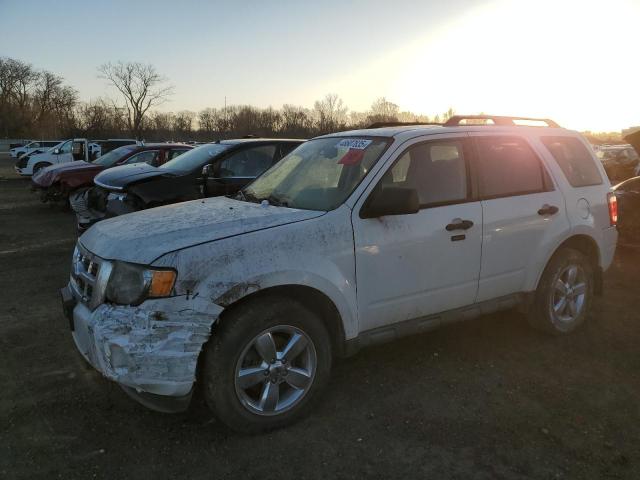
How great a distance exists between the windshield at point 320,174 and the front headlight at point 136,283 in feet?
3.73

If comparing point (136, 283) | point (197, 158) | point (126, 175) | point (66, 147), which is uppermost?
point (66, 147)

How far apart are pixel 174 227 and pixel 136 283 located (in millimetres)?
490

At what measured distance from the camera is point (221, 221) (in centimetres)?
317

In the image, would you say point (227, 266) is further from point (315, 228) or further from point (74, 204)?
point (74, 204)

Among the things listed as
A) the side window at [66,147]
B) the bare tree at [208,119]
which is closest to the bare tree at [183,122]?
the bare tree at [208,119]

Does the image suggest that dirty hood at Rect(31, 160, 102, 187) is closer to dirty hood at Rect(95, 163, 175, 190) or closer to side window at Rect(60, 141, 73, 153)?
dirty hood at Rect(95, 163, 175, 190)

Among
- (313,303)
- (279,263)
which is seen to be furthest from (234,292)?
(313,303)

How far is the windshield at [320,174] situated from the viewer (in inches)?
136

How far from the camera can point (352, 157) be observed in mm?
3645

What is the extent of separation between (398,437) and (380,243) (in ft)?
4.04

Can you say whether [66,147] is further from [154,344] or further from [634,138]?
[154,344]

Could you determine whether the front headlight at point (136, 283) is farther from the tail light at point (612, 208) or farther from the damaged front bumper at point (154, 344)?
the tail light at point (612, 208)

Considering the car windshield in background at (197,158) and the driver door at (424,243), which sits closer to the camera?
the driver door at (424,243)

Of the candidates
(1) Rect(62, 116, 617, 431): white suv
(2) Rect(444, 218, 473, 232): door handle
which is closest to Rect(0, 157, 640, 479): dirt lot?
(1) Rect(62, 116, 617, 431): white suv
